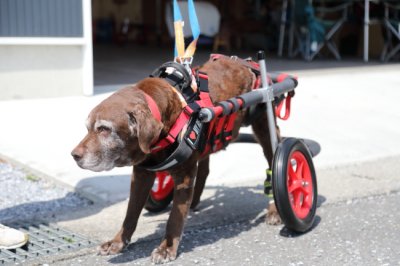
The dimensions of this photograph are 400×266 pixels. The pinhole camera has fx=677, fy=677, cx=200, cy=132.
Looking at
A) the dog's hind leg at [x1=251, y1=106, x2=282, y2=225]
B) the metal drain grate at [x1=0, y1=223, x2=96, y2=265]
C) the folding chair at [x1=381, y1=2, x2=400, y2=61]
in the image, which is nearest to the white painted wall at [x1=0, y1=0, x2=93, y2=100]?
the metal drain grate at [x1=0, y1=223, x2=96, y2=265]

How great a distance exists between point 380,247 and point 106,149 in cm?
198

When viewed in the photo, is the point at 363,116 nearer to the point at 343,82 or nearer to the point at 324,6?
the point at 343,82

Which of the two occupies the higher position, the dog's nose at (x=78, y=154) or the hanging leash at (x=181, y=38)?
the hanging leash at (x=181, y=38)

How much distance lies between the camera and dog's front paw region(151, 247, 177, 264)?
13.4 ft

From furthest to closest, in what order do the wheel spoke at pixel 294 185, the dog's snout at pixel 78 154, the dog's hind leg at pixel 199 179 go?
the dog's hind leg at pixel 199 179
the wheel spoke at pixel 294 185
the dog's snout at pixel 78 154

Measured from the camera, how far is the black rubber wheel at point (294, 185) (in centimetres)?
436

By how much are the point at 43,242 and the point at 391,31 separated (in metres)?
11.1

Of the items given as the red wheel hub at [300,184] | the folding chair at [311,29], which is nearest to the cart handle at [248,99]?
the red wheel hub at [300,184]

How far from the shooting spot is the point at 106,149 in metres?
3.66

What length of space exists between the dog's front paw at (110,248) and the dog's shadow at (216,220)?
1.5 inches

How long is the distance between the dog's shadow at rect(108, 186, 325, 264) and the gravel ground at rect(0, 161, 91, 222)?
77 cm

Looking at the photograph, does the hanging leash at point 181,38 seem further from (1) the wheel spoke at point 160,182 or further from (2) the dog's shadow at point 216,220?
(2) the dog's shadow at point 216,220

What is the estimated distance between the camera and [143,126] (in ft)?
12.1

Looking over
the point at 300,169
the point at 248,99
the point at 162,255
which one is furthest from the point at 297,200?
the point at 162,255
